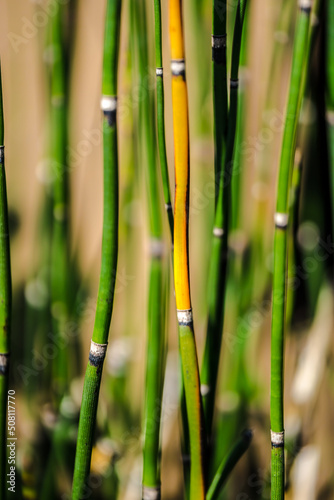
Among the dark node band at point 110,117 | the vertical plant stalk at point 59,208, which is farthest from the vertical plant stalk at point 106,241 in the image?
the vertical plant stalk at point 59,208

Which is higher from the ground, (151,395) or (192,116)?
(192,116)

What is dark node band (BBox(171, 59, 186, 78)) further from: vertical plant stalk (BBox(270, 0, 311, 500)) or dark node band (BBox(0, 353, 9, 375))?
dark node band (BBox(0, 353, 9, 375))

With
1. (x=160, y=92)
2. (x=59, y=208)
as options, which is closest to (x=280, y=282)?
(x=160, y=92)

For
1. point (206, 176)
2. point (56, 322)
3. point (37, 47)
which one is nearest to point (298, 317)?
point (206, 176)

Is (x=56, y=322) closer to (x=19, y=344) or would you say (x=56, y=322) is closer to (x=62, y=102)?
(x=19, y=344)

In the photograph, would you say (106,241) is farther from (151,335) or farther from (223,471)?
(223,471)

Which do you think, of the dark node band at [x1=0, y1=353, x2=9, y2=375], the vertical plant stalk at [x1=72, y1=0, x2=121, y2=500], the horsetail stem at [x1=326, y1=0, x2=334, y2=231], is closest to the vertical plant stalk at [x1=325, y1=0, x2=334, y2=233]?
the horsetail stem at [x1=326, y1=0, x2=334, y2=231]
